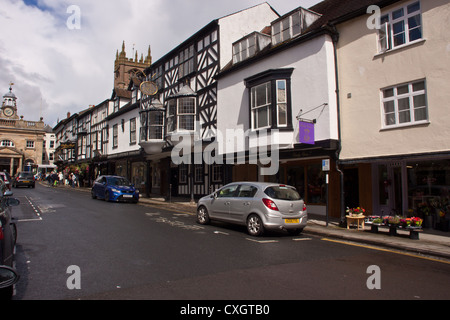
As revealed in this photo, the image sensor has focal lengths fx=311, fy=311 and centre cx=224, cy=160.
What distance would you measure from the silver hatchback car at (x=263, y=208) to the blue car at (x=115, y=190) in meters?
10.0

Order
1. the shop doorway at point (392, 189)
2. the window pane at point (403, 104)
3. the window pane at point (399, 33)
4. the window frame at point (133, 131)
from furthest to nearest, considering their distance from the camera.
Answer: the window frame at point (133, 131) → the shop doorway at point (392, 189) → the window pane at point (399, 33) → the window pane at point (403, 104)

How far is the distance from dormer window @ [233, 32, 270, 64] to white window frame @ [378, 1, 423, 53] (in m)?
6.10

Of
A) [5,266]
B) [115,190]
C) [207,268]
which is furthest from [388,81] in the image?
[115,190]

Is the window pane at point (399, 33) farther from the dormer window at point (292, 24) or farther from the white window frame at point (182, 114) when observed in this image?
the white window frame at point (182, 114)

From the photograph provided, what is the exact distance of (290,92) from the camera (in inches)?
526

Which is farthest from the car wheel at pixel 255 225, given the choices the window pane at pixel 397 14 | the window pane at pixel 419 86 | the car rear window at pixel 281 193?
the window pane at pixel 397 14

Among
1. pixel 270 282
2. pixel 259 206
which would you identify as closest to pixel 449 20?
pixel 259 206

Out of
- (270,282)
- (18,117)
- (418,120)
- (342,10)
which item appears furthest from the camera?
(18,117)

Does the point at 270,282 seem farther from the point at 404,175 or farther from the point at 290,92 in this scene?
the point at 290,92

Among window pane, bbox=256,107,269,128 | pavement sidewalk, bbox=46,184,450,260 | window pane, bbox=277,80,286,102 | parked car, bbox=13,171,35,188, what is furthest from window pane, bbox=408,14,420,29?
parked car, bbox=13,171,35,188

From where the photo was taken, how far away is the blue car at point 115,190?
18594mm

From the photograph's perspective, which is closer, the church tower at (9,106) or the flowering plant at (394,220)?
the flowering plant at (394,220)

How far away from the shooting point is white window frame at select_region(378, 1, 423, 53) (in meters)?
10.2
